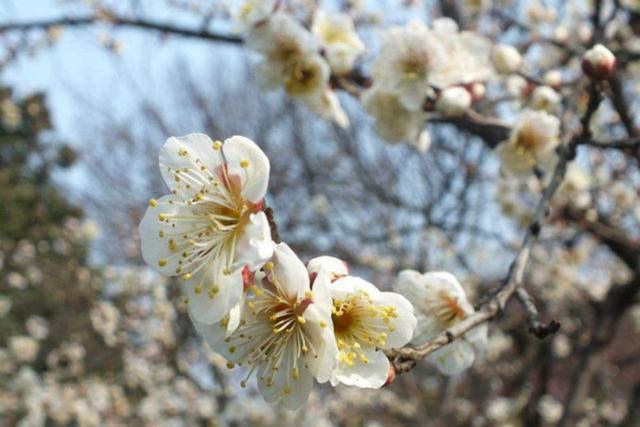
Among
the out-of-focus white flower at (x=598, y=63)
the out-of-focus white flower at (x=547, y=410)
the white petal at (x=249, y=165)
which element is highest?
the out-of-focus white flower at (x=598, y=63)

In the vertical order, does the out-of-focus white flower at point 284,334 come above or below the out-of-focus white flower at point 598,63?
below

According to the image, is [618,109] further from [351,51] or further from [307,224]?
[307,224]

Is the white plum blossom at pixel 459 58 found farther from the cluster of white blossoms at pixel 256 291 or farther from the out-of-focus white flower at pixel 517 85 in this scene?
the cluster of white blossoms at pixel 256 291

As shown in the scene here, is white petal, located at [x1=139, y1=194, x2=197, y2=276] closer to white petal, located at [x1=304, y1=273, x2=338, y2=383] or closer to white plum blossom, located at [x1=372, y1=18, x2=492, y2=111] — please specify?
white petal, located at [x1=304, y1=273, x2=338, y2=383]

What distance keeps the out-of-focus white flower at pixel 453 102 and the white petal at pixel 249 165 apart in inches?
32.0

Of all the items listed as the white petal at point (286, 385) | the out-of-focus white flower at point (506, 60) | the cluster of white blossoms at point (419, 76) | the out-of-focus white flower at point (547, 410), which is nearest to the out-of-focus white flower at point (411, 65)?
the cluster of white blossoms at point (419, 76)

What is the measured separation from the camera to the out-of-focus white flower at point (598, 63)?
3.99 ft

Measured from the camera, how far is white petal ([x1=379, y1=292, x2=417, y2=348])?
2.93 feet

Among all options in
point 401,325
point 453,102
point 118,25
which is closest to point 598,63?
point 453,102

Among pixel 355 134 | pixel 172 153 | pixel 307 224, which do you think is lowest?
pixel 307 224

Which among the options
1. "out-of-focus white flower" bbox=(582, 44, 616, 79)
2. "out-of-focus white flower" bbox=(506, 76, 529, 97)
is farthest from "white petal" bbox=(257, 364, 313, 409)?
"out-of-focus white flower" bbox=(506, 76, 529, 97)

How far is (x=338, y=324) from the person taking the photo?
0.93m

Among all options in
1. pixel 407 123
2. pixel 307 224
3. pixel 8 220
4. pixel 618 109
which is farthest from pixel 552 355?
pixel 8 220

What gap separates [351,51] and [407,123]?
0.92ft
